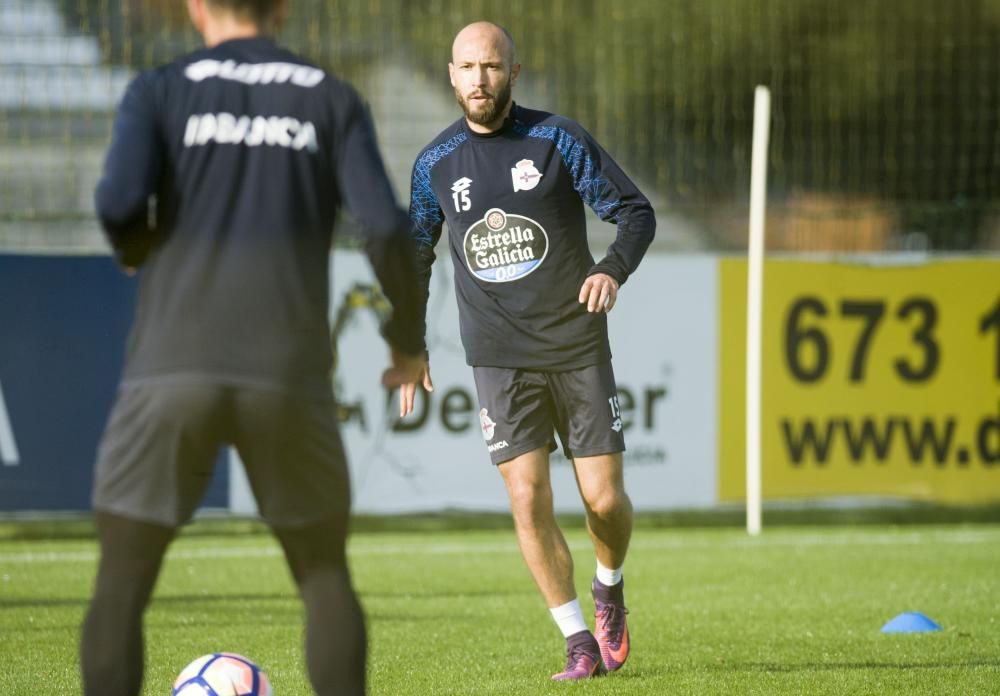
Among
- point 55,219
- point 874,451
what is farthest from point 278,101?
point 874,451

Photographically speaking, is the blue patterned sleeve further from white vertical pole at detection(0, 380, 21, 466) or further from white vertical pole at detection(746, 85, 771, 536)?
white vertical pole at detection(0, 380, 21, 466)

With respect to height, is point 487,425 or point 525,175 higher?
point 525,175

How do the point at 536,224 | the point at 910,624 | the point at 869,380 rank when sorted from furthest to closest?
the point at 869,380 < the point at 910,624 < the point at 536,224

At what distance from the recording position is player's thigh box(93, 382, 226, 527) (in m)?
3.33

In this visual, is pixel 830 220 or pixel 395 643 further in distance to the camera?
pixel 830 220

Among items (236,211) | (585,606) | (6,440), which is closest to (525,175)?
(236,211)

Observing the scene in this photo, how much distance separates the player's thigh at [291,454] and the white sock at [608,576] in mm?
2500

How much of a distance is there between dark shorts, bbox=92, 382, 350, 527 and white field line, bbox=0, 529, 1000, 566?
6776 mm

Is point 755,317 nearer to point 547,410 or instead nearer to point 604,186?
point 547,410

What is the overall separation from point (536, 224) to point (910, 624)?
262 centimetres

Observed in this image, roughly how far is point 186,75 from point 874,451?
9.72 metres

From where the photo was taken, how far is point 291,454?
3.39m

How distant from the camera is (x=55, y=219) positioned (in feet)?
38.7

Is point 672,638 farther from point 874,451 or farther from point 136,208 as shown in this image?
point 874,451
